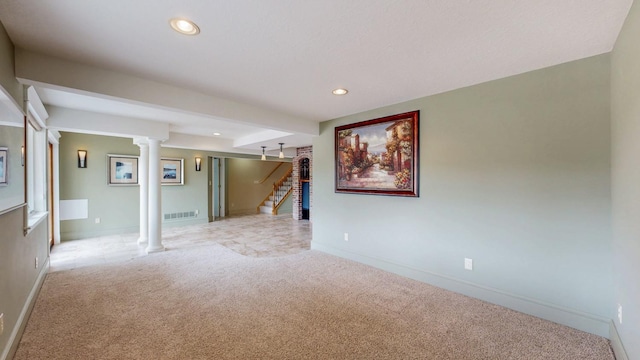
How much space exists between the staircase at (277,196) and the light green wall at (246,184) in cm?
39

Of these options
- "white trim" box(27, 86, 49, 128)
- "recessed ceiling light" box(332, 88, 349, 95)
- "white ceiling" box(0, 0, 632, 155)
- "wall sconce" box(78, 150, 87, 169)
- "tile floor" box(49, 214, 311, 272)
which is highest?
"white ceiling" box(0, 0, 632, 155)

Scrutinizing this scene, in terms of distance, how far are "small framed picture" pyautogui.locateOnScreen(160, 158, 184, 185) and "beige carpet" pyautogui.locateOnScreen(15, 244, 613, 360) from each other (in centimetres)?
382

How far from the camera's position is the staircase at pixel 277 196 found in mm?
10117

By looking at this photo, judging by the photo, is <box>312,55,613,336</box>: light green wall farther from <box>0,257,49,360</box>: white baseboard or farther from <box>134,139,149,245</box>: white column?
<box>134,139,149,245</box>: white column

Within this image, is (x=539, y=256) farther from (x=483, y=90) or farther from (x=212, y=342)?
(x=212, y=342)

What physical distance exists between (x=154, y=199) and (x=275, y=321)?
357 centimetres

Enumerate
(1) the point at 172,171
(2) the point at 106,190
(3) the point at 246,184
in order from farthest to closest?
1. (3) the point at 246,184
2. (1) the point at 172,171
3. (2) the point at 106,190

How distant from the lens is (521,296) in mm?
2574

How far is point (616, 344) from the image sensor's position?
1939 millimetres

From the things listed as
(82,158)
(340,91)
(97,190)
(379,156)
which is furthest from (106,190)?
(379,156)

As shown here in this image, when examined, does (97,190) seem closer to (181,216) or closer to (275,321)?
(181,216)

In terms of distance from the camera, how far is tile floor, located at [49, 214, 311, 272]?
14.3ft

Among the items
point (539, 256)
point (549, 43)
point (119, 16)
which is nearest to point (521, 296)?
point (539, 256)

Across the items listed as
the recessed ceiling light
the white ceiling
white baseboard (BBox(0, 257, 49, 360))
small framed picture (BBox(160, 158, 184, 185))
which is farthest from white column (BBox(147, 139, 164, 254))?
the recessed ceiling light
